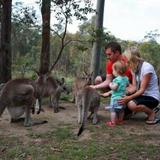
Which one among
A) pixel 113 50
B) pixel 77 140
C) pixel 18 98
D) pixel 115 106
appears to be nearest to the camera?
pixel 77 140

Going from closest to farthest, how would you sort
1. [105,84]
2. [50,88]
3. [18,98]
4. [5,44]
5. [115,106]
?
[18,98]
[115,106]
[105,84]
[50,88]
[5,44]

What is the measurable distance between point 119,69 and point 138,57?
42 centimetres

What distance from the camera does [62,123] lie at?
6734mm

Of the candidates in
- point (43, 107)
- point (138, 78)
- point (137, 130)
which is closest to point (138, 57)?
point (138, 78)

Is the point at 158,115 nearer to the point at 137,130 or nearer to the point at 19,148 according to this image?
the point at 137,130

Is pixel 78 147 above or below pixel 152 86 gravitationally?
below

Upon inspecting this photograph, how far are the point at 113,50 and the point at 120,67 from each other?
0.45 m

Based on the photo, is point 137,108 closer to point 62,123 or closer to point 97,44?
point 62,123

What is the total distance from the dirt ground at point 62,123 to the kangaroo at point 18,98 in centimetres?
21

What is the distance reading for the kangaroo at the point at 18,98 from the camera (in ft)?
20.7

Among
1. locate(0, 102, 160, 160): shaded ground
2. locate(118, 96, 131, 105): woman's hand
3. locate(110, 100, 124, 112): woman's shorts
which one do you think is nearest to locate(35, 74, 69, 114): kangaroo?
locate(0, 102, 160, 160): shaded ground

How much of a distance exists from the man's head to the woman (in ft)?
0.70

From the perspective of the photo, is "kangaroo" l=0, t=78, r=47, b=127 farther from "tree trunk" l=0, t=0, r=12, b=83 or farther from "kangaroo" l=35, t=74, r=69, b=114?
"tree trunk" l=0, t=0, r=12, b=83

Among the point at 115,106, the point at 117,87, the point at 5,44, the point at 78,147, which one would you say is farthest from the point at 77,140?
the point at 5,44
